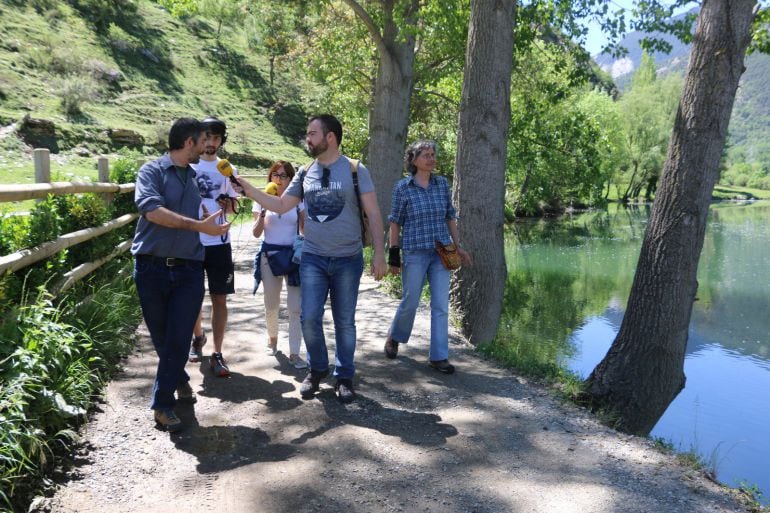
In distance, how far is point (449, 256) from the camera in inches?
225

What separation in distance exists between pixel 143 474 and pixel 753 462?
783 centimetres

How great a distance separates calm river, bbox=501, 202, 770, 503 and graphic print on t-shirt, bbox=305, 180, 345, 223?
3300 mm

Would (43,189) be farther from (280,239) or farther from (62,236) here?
(280,239)

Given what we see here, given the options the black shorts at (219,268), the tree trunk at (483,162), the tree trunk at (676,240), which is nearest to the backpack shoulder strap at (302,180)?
the black shorts at (219,268)

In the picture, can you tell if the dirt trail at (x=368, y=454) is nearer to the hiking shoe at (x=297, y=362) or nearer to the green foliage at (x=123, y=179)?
the hiking shoe at (x=297, y=362)

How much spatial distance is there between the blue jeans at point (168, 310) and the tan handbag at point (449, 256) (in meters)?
2.24

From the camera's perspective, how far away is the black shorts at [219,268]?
5.36 metres

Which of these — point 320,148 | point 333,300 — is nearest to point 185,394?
point 333,300

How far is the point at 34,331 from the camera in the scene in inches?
163

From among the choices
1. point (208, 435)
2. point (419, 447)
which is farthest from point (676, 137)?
point (208, 435)

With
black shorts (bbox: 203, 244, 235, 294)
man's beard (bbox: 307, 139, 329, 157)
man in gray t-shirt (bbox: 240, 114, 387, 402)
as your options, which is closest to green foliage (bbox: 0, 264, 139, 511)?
black shorts (bbox: 203, 244, 235, 294)

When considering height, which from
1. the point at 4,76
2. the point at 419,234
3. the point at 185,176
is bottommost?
the point at 419,234

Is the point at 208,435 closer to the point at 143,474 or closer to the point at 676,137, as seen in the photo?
the point at 143,474

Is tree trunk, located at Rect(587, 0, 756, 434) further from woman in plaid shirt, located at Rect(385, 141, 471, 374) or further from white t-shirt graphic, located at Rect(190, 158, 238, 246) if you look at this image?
white t-shirt graphic, located at Rect(190, 158, 238, 246)
